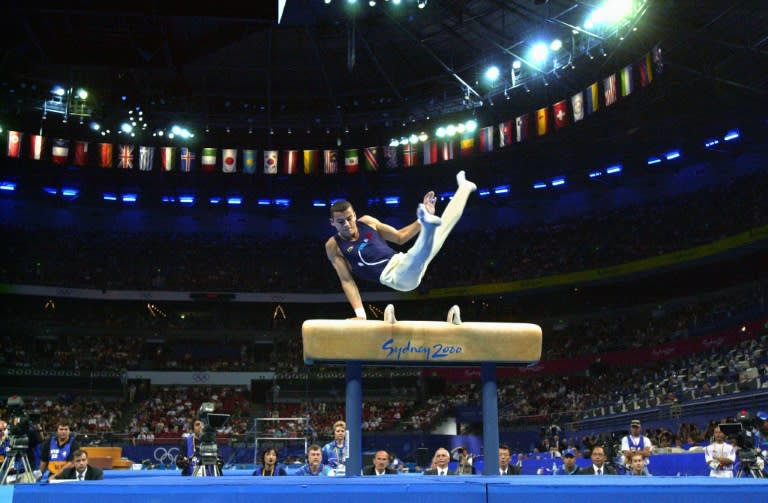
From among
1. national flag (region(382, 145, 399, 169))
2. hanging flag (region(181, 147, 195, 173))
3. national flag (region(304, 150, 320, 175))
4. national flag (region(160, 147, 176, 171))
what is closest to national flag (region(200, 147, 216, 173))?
hanging flag (region(181, 147, 195, 173))

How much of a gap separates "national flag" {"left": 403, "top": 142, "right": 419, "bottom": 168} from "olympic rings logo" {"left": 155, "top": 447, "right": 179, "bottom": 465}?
15336 mm

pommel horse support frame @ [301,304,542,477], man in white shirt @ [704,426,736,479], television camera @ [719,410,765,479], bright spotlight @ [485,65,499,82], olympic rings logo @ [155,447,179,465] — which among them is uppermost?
bright spotlight @ [485,65,499,82]

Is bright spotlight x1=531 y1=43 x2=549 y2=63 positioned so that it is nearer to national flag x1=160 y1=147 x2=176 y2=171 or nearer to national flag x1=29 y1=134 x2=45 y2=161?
national flag x1=160 y1=147 x2=176 y2=171

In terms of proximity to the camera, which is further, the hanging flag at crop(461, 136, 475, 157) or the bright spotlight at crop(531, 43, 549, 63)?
the hanging flag at crop(461, 136, 475, 157)

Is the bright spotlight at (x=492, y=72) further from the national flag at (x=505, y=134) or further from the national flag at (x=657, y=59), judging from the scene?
the national flag at (x=657, y=59)

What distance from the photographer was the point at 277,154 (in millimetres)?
31625

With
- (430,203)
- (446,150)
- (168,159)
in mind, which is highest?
(168,159)

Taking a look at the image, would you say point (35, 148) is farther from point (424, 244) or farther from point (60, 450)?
point (424, 244)

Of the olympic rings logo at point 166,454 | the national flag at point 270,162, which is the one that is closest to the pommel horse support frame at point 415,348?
the olympic rings logo at point 166,454

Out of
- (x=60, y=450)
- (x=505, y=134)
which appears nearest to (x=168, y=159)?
(x=505, y=134)

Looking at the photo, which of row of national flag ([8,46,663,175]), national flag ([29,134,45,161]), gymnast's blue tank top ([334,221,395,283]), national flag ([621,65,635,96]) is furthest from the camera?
national flag ([29,134,45,161])

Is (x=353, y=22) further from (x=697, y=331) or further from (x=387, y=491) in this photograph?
(x=387, y=491)

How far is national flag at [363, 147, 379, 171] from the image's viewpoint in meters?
31.2

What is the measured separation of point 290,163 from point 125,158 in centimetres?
748
